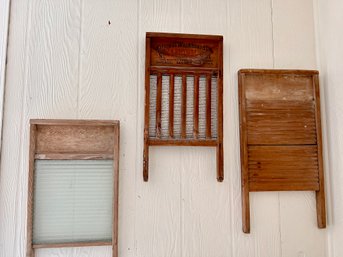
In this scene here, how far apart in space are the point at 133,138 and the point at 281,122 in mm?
698

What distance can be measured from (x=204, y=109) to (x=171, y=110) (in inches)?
6.2

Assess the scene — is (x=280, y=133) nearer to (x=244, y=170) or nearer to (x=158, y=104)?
(x=244, y=170)

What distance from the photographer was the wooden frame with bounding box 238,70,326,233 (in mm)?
1399

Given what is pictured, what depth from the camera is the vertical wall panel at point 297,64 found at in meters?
1.43

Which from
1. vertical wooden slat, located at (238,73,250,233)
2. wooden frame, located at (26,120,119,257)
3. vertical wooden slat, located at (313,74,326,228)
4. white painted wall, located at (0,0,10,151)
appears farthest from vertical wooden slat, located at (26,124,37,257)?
vertical wooden slat, located at (313,74,326,228)

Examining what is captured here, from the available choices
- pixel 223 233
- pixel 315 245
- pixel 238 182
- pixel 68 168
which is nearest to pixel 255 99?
pixel 238 182

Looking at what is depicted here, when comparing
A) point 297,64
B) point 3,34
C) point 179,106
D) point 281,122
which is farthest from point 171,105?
point 3,34

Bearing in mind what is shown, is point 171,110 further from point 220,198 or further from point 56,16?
point 56,16

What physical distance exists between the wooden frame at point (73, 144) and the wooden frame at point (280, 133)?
0.58 metres

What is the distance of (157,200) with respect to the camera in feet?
4.54

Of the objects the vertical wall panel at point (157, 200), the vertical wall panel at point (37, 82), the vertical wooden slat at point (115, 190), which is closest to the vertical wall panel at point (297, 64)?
the vertical wall panel at point (157, 200)

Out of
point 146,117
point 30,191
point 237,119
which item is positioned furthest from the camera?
point 237,119

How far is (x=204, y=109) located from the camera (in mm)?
1419

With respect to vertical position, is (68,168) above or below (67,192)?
above
